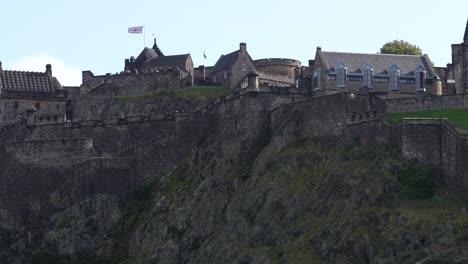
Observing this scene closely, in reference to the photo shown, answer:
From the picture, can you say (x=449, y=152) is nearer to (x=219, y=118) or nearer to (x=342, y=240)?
(x=342, y=240)

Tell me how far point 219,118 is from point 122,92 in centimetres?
1776

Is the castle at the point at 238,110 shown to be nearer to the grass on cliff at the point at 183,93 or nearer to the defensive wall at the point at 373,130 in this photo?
the defensive wall at the point at 373,130

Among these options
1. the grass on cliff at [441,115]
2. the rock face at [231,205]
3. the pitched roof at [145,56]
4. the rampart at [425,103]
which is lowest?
the rock face at [231,205]

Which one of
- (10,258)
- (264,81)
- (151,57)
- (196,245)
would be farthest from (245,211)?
(151,57)

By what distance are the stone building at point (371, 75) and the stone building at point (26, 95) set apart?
2521 cm

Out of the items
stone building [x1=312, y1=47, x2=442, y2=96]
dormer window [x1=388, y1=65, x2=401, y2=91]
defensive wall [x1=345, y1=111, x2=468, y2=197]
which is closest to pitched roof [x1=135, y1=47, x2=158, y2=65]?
stone building [x1=312, y1=47, x2=442, y2=96]

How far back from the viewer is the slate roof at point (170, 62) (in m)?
123

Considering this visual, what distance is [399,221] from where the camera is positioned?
3319 inches

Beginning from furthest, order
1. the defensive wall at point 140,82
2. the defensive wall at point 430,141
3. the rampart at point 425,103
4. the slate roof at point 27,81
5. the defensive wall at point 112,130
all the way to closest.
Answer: the slate roof at point 27,81 < the defensive wall at point 140,82 < the defensive wall at point 112,130 < the rampart at point 425,103 < the defensive wall at point 430,141

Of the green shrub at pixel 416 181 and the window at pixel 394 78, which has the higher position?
the window at pixel 394 78

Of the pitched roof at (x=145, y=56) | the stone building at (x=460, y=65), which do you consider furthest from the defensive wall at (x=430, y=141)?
the pitched roof at (x=145, y=56)

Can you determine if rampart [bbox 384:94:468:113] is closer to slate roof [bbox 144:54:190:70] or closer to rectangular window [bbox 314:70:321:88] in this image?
rectangular window [bbox 314:70:321:88]

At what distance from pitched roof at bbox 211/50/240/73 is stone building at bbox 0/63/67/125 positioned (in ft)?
39.8

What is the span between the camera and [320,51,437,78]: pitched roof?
10269cm
